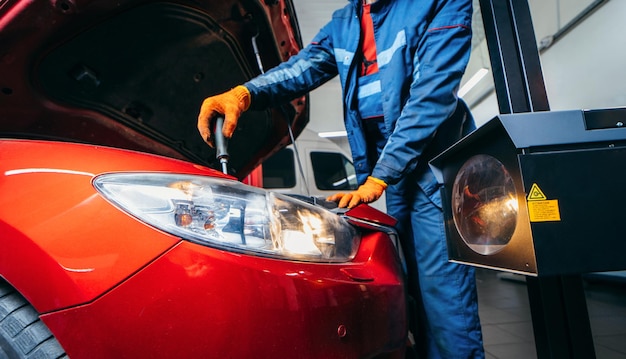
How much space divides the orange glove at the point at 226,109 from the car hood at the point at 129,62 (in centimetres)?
21

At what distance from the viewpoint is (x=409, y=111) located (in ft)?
3.09

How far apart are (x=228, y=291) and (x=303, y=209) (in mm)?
242

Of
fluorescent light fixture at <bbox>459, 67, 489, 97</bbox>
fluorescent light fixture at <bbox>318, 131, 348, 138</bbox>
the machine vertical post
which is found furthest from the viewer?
fluorescent light fixture at <bbox>318, 131, 348, 138</bbox>

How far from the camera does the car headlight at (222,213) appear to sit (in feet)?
1.56

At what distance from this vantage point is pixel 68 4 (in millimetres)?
855

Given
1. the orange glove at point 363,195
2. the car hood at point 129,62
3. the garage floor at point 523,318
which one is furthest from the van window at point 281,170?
the orange glove at point 363,195

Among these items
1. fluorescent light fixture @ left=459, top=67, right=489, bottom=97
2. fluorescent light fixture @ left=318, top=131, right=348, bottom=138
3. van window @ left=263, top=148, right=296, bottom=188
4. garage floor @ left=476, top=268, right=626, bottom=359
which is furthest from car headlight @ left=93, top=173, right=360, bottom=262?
fluorescent light fixture @ left=318, top=131, right=348, bottom=138

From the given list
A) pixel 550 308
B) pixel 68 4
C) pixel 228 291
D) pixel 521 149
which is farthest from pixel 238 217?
pixel 68 4

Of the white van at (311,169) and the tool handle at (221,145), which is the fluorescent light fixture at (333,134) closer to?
the white van at (311,169)

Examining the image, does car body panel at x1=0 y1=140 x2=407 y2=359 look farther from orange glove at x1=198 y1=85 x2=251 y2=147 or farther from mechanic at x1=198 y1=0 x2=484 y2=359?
orange glove at x1=198 y1=85 x2=251 y2=147

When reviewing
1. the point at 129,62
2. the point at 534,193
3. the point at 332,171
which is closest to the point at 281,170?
the point at 332,171

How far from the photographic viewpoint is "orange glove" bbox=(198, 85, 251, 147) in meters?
1.04

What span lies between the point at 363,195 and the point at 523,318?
2.01 metres

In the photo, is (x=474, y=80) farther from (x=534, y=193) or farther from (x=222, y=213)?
(x=222, y=213)
